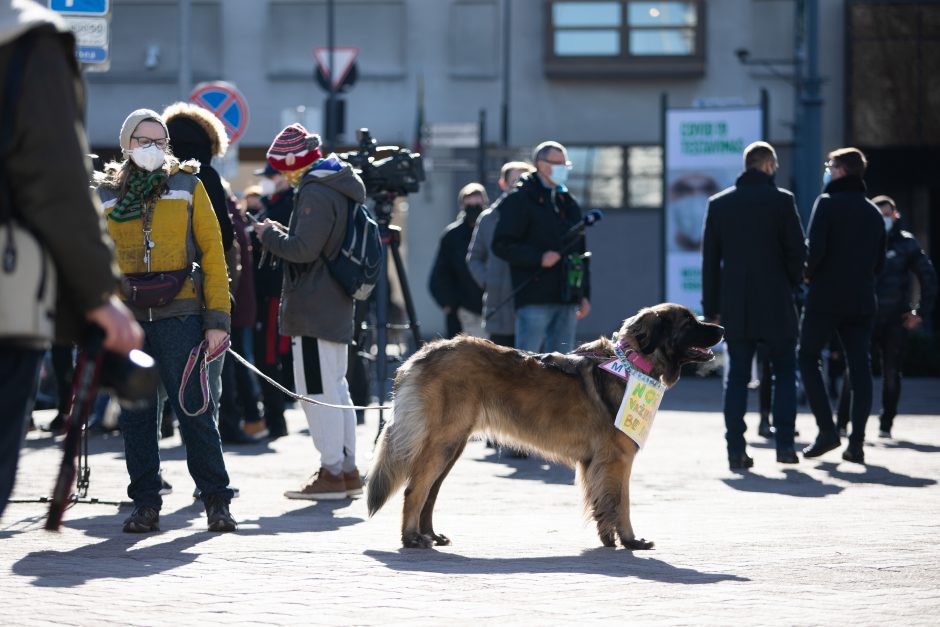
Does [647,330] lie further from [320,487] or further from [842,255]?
[842,255]

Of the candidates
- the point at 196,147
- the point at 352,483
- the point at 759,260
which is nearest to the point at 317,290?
the point at 196,147

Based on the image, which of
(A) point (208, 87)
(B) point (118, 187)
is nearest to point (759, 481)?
(B) point (118, 187)

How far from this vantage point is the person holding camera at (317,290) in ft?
30.0

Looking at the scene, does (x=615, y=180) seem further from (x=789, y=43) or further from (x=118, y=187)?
(x=118, y=187)

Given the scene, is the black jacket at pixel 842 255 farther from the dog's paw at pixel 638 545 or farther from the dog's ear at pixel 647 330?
the dog's paw at pixel 638 545

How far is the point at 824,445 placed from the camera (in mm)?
11445

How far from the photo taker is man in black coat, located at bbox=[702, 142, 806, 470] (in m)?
11.1

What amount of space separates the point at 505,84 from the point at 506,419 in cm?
2467

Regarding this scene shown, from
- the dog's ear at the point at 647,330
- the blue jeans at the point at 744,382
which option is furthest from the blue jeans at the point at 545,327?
the dog's ear at the point at 647,330

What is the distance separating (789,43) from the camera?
31.8m

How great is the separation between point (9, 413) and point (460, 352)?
388cm

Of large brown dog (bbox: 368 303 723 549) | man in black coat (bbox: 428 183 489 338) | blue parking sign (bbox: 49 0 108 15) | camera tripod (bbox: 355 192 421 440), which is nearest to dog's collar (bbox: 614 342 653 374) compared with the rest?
large brown dog (bbox: 368 303 723 549)

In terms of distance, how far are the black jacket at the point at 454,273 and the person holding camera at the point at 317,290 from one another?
5.59 meters

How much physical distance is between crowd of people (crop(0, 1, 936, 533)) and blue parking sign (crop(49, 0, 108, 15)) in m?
1.76
